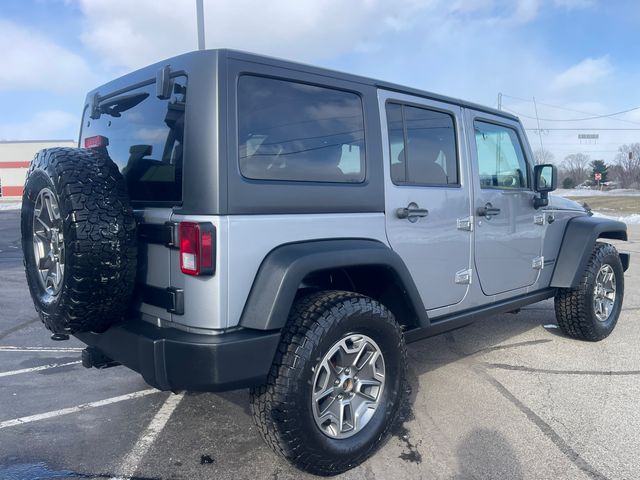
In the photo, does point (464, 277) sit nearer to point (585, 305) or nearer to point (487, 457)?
point (487, 457)

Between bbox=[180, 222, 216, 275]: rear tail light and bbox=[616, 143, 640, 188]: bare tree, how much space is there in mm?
77389

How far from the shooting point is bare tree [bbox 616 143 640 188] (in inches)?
2765

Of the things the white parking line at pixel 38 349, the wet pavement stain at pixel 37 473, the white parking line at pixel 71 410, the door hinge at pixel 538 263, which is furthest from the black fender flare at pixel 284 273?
the white parking line at pixel 38 349

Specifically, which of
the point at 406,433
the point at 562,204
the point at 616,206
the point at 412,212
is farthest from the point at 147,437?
the point at 616,206

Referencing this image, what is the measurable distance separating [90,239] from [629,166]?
82731mm

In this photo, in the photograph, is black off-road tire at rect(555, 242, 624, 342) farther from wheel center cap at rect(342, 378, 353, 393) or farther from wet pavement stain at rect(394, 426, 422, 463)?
wheel center cap at rect(342, 378, 353, 393)

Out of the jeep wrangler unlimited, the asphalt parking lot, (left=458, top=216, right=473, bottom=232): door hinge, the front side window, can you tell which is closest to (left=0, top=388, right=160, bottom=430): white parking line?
the asphalt parking lot

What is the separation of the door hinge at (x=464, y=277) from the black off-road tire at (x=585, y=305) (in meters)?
1.65

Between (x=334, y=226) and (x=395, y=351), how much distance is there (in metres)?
0.80

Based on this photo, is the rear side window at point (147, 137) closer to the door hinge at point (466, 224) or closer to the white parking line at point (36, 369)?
the door hinge at point (466, 224)

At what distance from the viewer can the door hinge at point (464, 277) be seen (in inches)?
144

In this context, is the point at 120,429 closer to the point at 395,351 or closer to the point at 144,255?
the point at 144,255

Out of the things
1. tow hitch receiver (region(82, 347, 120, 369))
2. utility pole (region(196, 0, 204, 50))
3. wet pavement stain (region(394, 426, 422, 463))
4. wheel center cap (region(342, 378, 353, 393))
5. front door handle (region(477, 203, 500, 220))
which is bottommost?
wet pavement stain (region(394, 426, 422, 463))

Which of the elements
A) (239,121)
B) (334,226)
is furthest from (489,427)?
(239,121)
